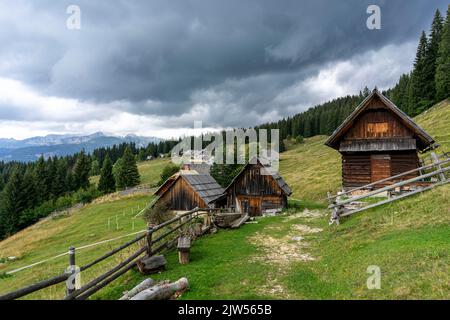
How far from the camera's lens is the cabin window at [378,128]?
71.9 ft

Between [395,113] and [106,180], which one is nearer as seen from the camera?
[395,113]

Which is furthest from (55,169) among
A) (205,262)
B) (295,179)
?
(205,262)

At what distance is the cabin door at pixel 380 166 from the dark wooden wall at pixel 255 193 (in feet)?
30.2

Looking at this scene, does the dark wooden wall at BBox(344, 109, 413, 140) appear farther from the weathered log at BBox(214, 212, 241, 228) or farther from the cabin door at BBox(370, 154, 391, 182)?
the weathered log at BBox(214, 212, 241, 228)

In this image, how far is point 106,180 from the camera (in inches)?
3135

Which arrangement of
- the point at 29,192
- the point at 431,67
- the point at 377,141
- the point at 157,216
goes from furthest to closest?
the point at 29,192 → the point at 431,67 → the point at 157,216 → the point at 377,141

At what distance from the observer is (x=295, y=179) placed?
192 ft

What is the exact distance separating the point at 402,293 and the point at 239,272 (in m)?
5.05

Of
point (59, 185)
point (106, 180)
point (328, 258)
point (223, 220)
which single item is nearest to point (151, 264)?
point (328, 258)

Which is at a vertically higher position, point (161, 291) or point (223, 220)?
point (161, 291)

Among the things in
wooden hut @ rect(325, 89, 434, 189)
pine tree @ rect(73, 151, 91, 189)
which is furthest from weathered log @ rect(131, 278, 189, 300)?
pine tree @ rect(73, 151, 91, 189)

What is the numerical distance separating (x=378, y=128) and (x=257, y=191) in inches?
502

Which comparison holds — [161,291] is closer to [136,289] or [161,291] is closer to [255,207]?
[136,289]

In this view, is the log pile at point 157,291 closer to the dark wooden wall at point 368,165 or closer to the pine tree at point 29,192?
the dark wooden wall at point 368,165
